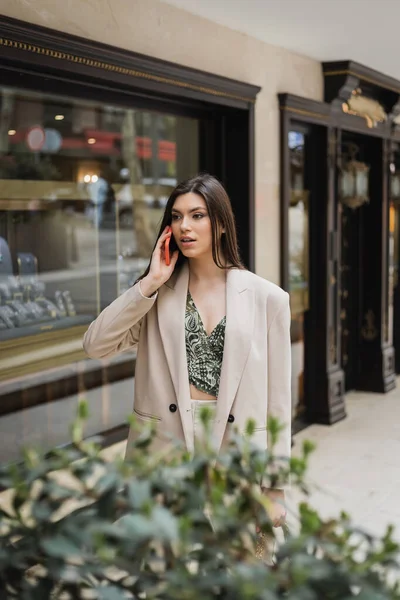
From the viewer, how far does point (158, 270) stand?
7.30 ft

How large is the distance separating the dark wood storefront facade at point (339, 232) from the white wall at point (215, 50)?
13cm

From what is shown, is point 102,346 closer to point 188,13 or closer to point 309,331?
point 188,13

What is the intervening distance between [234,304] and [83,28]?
184cm

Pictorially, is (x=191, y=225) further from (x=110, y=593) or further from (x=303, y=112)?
(x=303, y=112)

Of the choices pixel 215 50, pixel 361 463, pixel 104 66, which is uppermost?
pixel 215 50

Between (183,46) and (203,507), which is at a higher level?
(183,46)

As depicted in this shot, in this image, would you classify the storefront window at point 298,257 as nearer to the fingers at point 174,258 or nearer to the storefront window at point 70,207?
the storefront window at point 70,207

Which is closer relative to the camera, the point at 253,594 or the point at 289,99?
the point at 253,594

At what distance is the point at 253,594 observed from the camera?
0.88 m

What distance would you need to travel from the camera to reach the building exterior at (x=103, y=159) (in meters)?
3.62

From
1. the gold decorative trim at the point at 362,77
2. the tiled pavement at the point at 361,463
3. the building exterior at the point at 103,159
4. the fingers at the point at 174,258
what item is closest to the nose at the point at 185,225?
the fingers at the point at 174,258

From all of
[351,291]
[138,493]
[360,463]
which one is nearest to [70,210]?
[360,463]

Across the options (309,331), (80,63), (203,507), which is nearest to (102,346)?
(203,507)

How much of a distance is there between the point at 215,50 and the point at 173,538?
4.00 m
